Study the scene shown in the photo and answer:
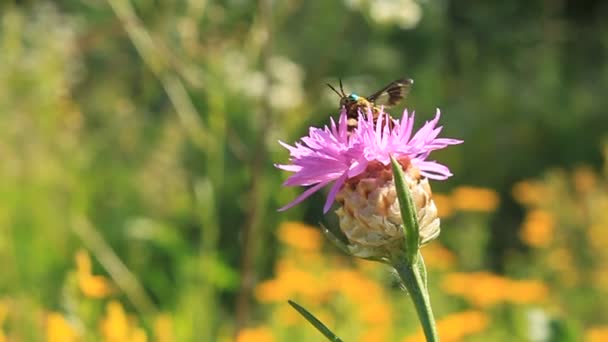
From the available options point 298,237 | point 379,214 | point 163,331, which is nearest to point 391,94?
point 379,214

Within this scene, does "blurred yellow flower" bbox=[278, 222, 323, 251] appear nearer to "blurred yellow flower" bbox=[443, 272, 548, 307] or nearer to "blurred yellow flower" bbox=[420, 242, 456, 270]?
"blurred yellow flower" bbox=[420, 242, 456, 270]

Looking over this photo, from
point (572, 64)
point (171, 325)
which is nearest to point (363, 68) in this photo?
point (572, 64)

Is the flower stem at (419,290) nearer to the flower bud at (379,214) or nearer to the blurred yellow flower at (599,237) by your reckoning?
the flower bud at (379,214)

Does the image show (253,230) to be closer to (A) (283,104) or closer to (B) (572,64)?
(A) (283,104)

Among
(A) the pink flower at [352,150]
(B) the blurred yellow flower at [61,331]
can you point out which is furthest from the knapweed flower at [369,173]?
(B) the blurred yellow flower at [61,331]

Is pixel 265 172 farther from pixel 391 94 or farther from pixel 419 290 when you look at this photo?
pixel 419 290

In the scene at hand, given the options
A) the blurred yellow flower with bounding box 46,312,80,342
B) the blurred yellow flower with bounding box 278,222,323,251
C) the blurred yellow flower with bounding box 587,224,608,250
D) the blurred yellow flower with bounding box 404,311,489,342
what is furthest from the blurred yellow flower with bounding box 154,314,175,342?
the blurred yellow flower with bounding box 587,224,608,250

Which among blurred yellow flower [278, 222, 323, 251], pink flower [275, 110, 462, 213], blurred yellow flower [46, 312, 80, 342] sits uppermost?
blurred yellow flower [278, 222, 323, 251]
